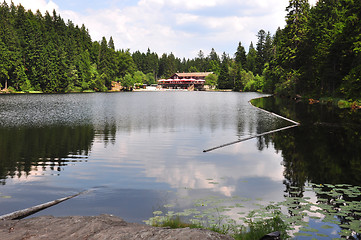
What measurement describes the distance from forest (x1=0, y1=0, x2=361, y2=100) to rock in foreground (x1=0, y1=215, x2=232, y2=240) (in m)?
40.9

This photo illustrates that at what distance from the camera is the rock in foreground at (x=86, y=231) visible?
485 centimetres

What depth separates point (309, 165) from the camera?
13148 millimetres

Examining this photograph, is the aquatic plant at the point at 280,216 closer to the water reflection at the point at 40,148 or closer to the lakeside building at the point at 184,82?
the water reflection at the point at 40,148

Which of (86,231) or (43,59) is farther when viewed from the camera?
(43,59)

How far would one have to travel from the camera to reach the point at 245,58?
163125mm

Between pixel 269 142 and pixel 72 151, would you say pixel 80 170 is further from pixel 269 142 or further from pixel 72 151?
pixel 269 142

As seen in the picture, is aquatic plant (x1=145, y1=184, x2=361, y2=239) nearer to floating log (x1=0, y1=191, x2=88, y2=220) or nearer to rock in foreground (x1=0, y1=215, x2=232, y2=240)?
rock in foreground (x1=0, y1=215, x2=232, y2=240)

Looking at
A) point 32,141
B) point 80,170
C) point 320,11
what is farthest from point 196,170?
point 320,11

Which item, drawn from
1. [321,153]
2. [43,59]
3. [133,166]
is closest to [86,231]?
[133,166]

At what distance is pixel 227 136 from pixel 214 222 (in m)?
14.7

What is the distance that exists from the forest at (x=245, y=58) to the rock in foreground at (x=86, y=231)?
40.9 metres

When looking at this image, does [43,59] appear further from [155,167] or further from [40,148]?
[155,167]

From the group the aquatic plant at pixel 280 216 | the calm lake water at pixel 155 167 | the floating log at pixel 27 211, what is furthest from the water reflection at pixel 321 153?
the floating log at pixel 27 211

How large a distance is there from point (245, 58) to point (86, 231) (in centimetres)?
16583
